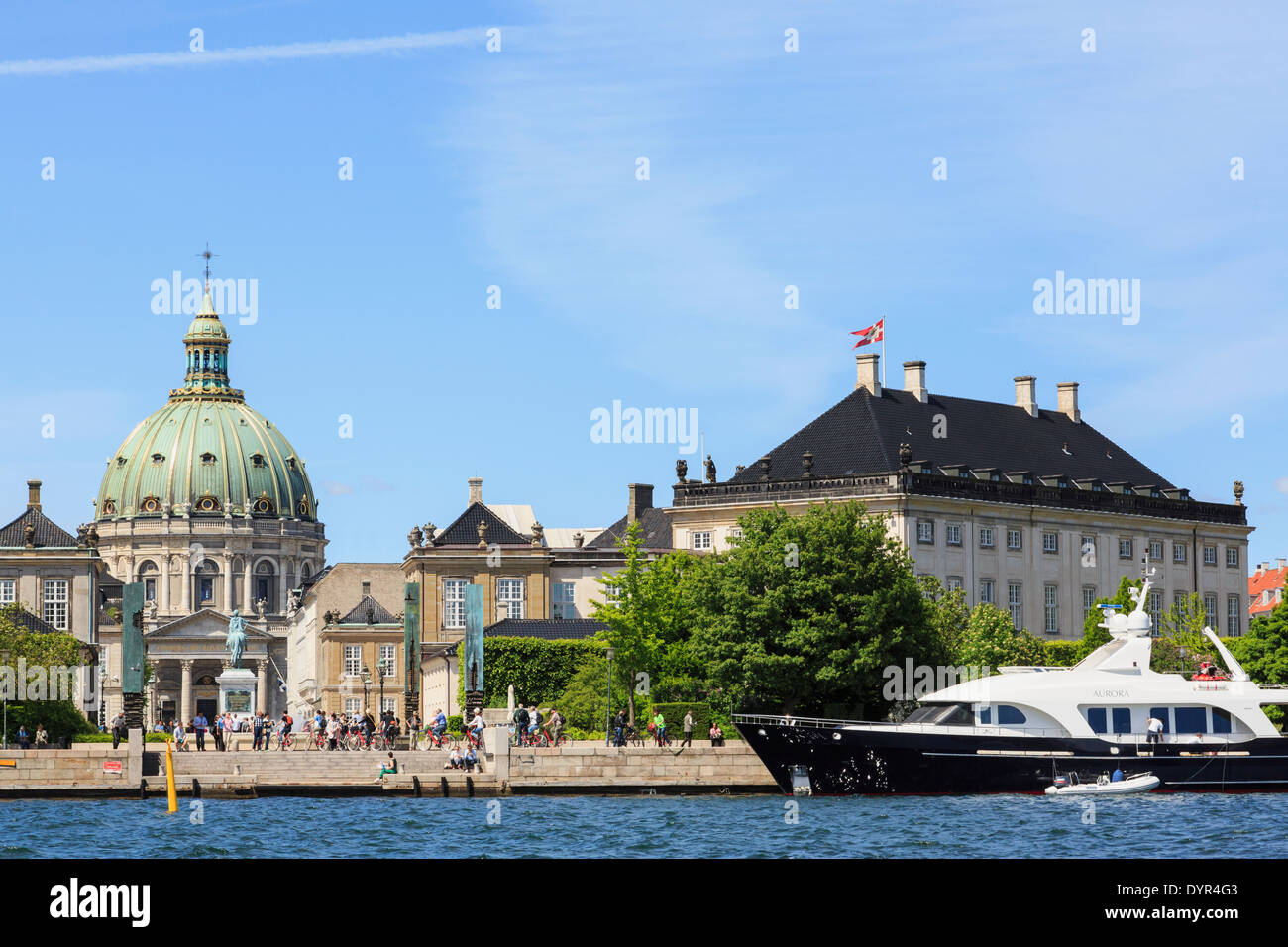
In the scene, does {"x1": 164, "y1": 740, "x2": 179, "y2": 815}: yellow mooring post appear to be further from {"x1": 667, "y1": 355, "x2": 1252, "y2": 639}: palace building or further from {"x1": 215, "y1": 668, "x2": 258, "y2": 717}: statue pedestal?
{"x1": 667, "y1": 355, "x2": 1252, "y2": 639}: palace building

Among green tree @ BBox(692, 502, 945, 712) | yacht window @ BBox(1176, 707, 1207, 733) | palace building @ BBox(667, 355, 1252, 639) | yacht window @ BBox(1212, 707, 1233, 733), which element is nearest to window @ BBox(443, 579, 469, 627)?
palace building @ BBox(667, 355, 1252, 639)

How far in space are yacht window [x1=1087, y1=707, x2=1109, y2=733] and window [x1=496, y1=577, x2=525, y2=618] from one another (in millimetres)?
66666

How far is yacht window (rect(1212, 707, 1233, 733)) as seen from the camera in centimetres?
5297

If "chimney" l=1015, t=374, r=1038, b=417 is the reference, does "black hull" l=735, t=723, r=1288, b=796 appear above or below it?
below

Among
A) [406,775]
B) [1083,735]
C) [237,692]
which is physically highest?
[237,692]

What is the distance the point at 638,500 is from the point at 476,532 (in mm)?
11787

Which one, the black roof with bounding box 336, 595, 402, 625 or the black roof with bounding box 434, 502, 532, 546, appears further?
the black roof with bounding box 336, 595, 402, 625

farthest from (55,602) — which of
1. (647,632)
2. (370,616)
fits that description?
(647,632)

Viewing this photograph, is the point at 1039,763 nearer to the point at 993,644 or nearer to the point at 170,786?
the point at 170,786

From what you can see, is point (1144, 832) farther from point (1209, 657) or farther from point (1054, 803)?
point (1209, 657)

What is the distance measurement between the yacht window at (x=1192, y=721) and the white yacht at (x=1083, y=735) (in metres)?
0.03

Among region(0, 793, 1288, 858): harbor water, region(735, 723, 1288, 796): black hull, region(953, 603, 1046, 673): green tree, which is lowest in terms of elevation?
region(0, 793, 1288, 858): harbor water

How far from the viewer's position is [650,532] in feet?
387
